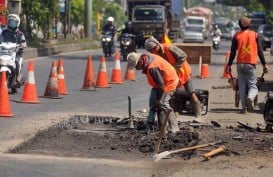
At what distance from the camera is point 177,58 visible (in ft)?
41.6

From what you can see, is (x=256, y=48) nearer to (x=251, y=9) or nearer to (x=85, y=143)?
(x=85, y=143)

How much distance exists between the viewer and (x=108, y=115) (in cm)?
1377

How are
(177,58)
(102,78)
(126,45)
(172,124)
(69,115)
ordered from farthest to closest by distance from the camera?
1. (126,45)
2. (102,78)
3. (69,115)
4. (177,58)
5. (172,124)

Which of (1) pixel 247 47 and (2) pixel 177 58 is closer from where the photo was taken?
(2) pixel 177 58

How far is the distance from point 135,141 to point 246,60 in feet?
13.9

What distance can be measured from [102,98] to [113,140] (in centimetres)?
582

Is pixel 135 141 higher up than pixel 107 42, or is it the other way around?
pixel 135 141

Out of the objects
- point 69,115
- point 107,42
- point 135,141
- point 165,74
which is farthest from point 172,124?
point 107,42

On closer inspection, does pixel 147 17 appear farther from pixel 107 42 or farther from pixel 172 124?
pixel 172 124

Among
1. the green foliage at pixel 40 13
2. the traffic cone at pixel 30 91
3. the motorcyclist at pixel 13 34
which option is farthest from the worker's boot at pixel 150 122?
the green foliage at pixel 40 13

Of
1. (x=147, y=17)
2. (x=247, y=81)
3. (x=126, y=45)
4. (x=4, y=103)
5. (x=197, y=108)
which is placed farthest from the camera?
(x=147, y=17)

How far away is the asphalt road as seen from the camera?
887 centimetres

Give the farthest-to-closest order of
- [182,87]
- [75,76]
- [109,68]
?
[109,68]
[75,76]
[182,87]

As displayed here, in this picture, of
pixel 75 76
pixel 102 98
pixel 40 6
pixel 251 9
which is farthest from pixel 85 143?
pixel 251 9
